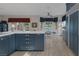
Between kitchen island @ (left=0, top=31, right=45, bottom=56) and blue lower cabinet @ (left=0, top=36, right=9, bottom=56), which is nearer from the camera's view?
blue lower cabinet @ (left=0, top=36, right=9, bottom=56)

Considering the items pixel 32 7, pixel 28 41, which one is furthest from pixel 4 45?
pixel 32 7

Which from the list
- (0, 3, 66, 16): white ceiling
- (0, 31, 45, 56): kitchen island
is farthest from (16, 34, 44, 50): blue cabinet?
(0, 3, 66, 16): white ceiling

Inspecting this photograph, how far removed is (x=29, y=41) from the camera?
7.16 meters

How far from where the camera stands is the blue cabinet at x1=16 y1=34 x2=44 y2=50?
712 cm

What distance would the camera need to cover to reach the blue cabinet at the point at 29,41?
7117mm

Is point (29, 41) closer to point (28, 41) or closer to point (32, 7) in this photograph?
point (28, 41)

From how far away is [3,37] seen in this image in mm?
5293

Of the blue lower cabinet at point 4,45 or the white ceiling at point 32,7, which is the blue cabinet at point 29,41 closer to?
the blue lower cabinet at point 4,45

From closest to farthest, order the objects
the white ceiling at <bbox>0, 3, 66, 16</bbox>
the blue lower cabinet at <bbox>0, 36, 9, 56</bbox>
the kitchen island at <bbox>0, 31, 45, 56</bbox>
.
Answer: the blue lower cabinet at <bbox>0, 36, 9, 56</bbox>
the kitchen island at <bbox>0, 31, 45, 56</bbox>
the white ceiling at <bbox>0, 3, 66, 16</bbox>

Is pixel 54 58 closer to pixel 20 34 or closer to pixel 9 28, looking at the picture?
pixel 20 34

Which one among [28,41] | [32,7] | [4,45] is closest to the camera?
[4,45]

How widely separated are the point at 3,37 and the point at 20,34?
6.13 feet

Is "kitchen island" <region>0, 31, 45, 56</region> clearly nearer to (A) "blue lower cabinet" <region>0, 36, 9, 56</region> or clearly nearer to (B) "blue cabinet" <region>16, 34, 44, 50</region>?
(B) "blue cabinet" <region>16, 34, 44, 50</region>

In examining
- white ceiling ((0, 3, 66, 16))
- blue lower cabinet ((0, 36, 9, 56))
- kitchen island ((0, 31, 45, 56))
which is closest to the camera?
blue lower cabinet ((0, 36, 9, 56))
